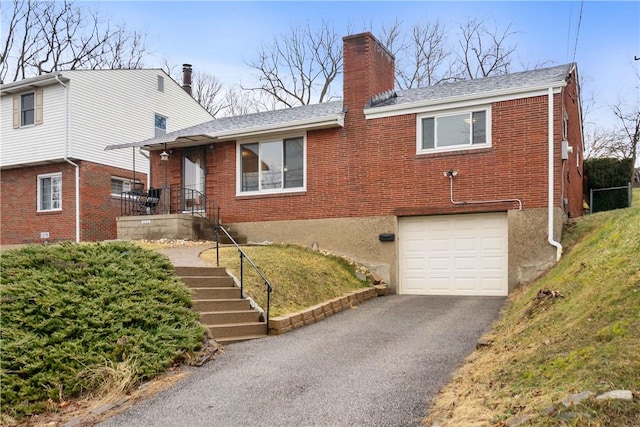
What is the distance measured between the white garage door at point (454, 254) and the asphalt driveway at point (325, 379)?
345cm

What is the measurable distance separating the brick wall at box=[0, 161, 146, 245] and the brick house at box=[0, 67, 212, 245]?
1.4 inches

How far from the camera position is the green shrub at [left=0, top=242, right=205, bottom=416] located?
17.9 feet

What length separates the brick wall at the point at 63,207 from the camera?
18094mm

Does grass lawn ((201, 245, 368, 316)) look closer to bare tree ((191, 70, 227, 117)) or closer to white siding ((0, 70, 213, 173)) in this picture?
white siding ((0, 70, 213, 173))

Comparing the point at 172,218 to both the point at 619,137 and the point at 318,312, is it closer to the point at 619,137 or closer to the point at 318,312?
the point at 318,312

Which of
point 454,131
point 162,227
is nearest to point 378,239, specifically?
point 454,131

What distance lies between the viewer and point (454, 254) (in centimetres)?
1212

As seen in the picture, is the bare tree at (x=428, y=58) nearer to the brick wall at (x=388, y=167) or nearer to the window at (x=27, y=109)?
the brick wall at (x=388, y=167)

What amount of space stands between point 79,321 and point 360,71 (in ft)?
33.1

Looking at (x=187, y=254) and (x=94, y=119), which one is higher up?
(x=94, y=119)

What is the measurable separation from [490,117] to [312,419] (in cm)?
949

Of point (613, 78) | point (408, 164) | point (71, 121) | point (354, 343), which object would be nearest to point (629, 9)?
point (408, 164)

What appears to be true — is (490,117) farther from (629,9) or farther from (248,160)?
(248,160)

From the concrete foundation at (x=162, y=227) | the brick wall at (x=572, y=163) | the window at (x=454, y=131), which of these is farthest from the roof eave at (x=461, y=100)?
the concrete foundation at (x=162, y=227)
